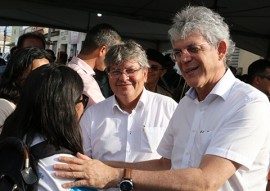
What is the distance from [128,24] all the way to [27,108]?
825cm

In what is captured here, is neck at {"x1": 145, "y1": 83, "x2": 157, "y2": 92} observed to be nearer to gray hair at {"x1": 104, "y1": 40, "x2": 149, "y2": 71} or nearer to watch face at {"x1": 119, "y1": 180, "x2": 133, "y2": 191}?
gray hair at {"x1": 104, "y1": 40, "x2": 149, "y2": 71}

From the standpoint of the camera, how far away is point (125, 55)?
2.48 m

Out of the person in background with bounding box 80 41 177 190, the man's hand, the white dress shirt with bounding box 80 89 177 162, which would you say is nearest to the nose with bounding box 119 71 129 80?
the person in background with bounding box 80 41 177 190

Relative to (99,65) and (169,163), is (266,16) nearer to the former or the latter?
(99,65)

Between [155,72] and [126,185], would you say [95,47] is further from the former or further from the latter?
[126,185]

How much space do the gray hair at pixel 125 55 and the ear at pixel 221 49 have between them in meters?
0.85

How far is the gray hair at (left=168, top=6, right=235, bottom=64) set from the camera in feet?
5.45

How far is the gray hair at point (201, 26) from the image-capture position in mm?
1661

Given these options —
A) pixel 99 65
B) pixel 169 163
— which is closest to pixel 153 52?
pixel 99 65

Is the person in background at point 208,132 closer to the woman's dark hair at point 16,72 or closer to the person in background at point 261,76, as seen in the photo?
the woman's dark hair at point 16,72

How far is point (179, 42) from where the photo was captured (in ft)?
5.60

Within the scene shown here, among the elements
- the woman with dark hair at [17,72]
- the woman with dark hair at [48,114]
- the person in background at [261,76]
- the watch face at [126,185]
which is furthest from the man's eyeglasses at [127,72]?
the person in background at [261,76]

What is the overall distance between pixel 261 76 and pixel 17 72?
239 cm

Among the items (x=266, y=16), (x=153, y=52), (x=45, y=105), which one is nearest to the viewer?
(x=45, y=105)
